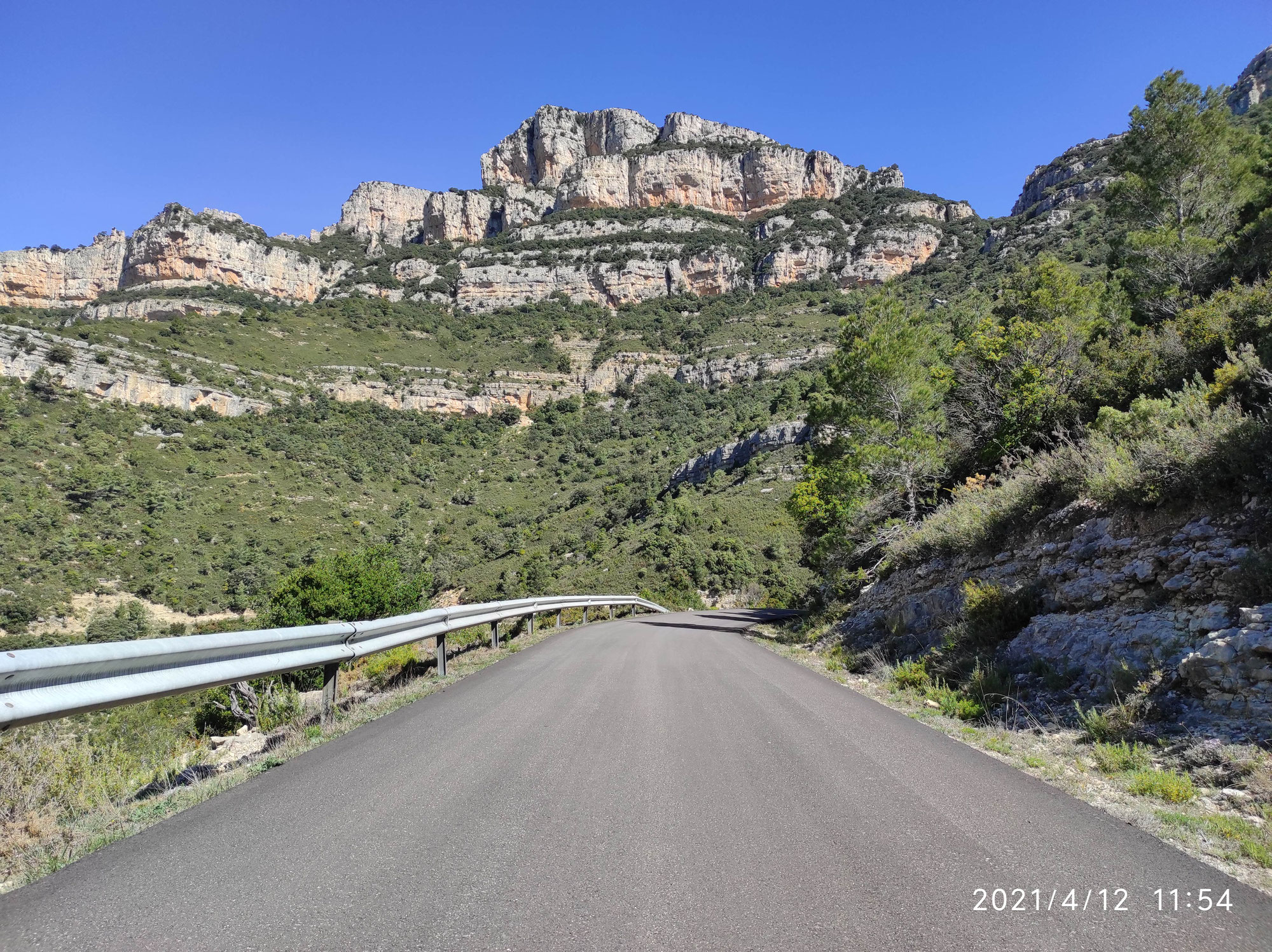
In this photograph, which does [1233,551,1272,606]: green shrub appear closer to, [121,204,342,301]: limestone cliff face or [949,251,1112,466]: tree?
[949,251,1112,466]: tree

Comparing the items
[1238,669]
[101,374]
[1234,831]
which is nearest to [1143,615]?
[1238,669]

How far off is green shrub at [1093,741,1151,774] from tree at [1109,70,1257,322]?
17449 millimetres

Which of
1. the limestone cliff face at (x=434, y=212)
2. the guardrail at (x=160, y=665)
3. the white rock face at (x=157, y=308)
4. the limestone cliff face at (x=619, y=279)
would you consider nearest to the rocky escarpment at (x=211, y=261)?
the white rock face at (x=157, y=308)

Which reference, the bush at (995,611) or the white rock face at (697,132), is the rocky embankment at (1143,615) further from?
the white rock face at (697,132)

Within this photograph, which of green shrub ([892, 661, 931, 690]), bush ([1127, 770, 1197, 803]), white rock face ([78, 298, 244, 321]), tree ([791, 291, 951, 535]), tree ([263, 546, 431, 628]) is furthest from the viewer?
white rock face ([78, 298, 244, 321])

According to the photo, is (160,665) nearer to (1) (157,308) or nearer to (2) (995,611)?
(2) (995,611)

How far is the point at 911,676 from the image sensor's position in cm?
831

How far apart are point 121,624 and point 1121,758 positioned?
42652 millimetres

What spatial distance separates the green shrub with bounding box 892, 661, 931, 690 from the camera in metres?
8.09

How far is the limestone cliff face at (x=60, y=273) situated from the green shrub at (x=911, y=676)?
193 meters

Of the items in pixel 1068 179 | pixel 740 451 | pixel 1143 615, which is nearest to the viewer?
pixel 1143 615

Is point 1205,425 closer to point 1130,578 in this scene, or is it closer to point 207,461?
point 1130,578

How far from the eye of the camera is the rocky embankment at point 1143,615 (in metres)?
4.48

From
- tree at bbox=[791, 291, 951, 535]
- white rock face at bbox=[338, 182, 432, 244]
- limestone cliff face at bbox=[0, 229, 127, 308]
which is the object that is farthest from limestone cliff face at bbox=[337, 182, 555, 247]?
tree at bbox=[791, 291, 951, 535]
